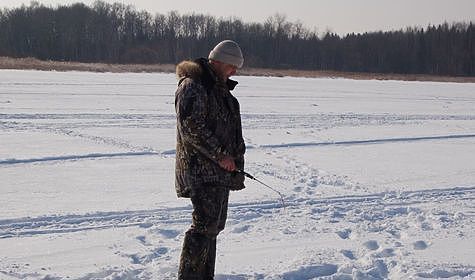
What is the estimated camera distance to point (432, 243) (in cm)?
508

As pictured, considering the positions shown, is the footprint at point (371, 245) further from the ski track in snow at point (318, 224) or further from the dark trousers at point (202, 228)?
the dark trousers at point (202, 228)

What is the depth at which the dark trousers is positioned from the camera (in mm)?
3488

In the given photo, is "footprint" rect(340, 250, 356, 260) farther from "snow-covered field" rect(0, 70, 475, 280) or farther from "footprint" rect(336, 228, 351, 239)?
"footprint" rect(336, 228, 351, 239)

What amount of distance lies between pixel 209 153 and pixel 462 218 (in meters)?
3.76

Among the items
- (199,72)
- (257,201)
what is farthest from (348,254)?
(199,72)

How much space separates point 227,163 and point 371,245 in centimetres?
218

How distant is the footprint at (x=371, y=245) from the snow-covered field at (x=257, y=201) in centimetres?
2

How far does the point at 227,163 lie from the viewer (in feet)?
11.1

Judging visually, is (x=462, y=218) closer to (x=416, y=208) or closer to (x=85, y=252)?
(x=416, y=208)

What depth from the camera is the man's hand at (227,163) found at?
11.0 feet

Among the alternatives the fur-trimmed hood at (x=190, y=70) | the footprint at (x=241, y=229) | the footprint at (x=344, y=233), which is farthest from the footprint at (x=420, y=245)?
the fur-trimmed hood at (x=190, y=70)

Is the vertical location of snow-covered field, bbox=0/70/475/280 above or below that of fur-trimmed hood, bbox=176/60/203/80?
below

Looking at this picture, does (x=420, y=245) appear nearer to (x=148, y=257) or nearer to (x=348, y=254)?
(x=348, y=254)

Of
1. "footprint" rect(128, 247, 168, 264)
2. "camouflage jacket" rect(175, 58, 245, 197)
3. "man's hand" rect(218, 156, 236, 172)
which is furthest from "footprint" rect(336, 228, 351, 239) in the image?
"man's hand" rect(218, 156, 236, 172)
